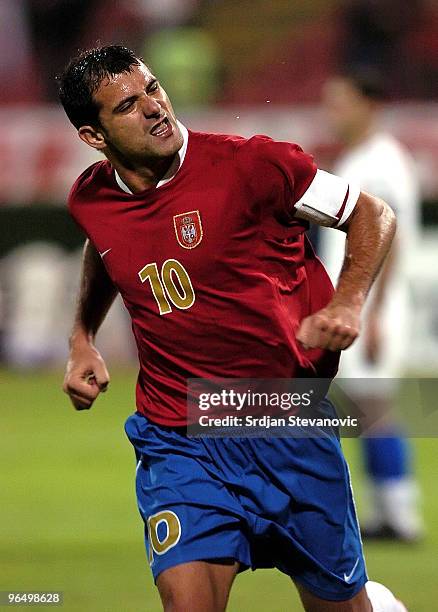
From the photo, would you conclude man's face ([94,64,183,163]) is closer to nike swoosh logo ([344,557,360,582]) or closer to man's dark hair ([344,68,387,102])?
nike swoosh logo ([344,557,360,582])

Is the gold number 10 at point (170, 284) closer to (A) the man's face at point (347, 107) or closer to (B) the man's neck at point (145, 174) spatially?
(B) the man's neck at point (145, 174)

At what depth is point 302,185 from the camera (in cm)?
381

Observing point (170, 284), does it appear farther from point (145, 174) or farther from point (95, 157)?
point (95, 157)

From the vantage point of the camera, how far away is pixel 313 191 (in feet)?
12.5

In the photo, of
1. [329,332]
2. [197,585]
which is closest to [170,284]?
[329,332]

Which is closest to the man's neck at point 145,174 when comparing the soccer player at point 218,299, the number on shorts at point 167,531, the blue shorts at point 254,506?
the soccer player at point 218,299

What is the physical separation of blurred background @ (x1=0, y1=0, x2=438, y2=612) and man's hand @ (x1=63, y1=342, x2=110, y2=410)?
235 cm

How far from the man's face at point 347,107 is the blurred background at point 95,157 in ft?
0.43

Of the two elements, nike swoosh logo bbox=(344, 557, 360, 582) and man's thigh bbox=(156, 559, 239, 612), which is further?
nike swoosh logo bbox=(344, 557, 360, 582)

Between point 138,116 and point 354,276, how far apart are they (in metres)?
0.79

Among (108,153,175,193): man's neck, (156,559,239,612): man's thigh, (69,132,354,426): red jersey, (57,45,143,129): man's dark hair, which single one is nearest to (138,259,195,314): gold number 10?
(69,132,354,426): red jersey

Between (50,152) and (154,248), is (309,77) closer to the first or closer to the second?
(50,152)

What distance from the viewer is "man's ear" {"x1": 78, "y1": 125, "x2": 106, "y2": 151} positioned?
402 centimetres

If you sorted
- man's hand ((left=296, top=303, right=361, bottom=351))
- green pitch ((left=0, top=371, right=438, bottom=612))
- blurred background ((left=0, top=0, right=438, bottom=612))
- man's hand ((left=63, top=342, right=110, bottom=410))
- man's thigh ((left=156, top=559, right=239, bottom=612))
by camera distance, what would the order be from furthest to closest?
blurred background ((left=0, top=0, right=438, bottom=612)) < green pitch ((left=0, top=371, right=438, bottom=612)) < man's hand ((left=63, top=342, right=110, bottom=410)) < man's thigh ((left=156, top=559, right=239, bottom=612)) < man's hand ((left=296, top=303, right=361, bottom=351))
